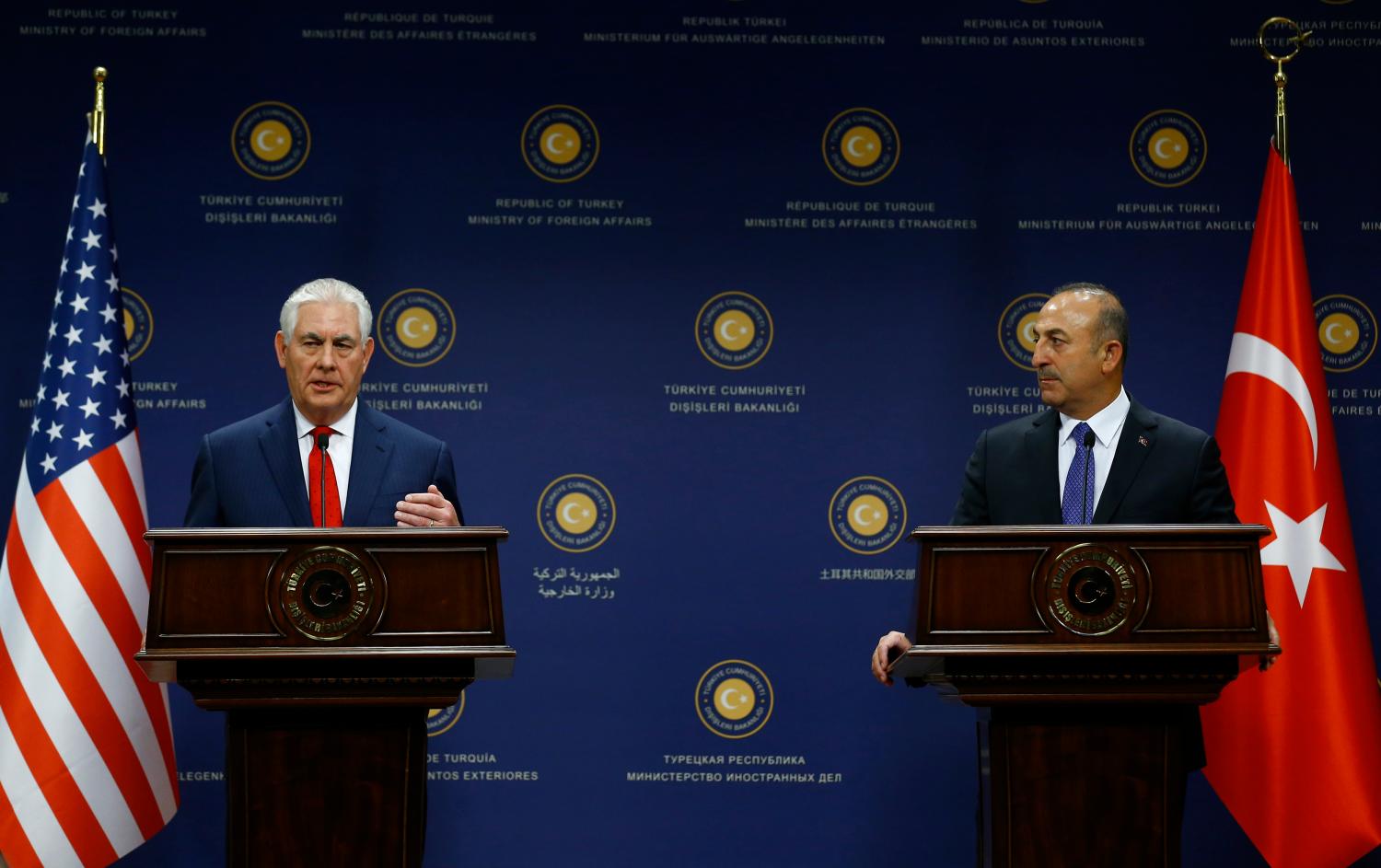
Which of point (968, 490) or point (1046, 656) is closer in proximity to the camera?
point (1046, 656)

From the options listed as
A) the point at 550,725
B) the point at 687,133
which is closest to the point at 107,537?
the point at 550,725

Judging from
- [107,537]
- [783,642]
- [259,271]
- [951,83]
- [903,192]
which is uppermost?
[951,83]

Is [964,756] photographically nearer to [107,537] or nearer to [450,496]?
[450,496]

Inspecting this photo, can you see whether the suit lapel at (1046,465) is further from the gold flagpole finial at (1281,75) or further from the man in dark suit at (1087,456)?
the gold flagpole finial at (1281,75)

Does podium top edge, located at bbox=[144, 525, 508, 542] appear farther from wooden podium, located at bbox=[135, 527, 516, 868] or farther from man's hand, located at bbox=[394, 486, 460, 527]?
man's hand, located at bbox=[394, 486, 460, 527]

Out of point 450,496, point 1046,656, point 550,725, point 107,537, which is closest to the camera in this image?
A: point 1046,656

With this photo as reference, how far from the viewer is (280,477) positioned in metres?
3.27

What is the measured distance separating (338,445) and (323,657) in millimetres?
808

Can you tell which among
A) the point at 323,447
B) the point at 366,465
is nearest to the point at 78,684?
the point at 366,465

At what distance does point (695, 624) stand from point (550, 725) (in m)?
0.56

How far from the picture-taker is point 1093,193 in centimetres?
486

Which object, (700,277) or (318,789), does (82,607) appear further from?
(700,277)

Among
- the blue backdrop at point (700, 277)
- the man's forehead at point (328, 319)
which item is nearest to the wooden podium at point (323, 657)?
the man's forehead at point (328, 319)

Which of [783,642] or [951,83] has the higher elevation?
[951,83]
